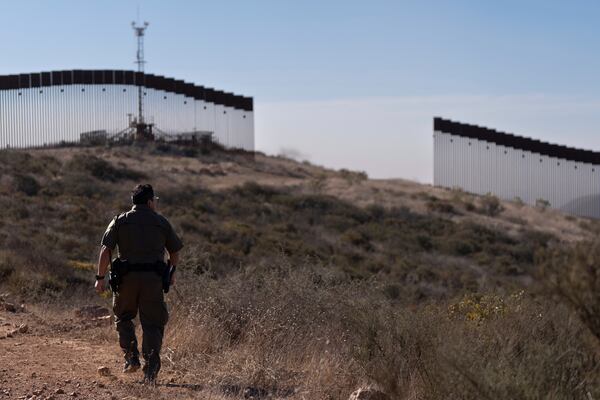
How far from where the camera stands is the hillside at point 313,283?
21.6 ft

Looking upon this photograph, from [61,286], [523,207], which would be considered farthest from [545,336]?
[523,207]

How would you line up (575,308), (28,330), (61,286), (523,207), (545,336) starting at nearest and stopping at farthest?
(575,308) < (545,336) < (28,330) < (61,286) < (523,207)

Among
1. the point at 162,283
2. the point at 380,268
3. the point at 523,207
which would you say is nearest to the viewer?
the point at 162,283

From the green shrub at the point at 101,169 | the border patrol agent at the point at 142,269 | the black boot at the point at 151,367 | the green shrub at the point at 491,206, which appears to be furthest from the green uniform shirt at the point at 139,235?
the green shrub at the point at 491,206

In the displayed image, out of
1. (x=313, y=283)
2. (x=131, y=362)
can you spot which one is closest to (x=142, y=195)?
(x=131, y=362)

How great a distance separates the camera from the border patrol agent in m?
8.84

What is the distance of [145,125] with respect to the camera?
167 ft

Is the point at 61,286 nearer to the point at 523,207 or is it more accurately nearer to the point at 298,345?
the point at 298,345

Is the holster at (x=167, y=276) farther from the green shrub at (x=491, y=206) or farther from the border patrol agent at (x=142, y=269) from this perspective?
the green shrub at (x=491, y=206)

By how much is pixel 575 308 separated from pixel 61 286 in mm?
12185

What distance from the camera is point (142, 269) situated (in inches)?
348

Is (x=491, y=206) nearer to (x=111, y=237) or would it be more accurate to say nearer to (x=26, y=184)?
(x=26, y=184)

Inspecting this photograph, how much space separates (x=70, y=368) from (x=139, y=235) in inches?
59.2

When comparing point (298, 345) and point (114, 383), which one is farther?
point (298, 345)
